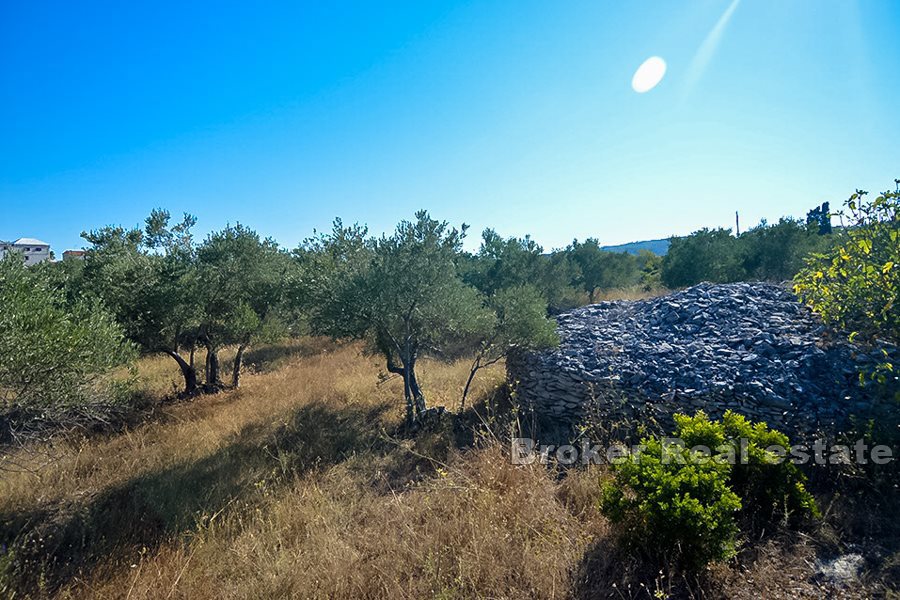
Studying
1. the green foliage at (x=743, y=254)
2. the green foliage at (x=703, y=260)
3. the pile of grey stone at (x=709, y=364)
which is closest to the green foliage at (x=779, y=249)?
the green foliage at (x=743, y=254)

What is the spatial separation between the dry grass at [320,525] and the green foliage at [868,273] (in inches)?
88.3

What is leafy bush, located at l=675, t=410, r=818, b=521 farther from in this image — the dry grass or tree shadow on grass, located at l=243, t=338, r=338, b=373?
tree shadow on grass, located at l=243, t=338, r=338, b=373

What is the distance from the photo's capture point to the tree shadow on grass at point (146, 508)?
3.89 m

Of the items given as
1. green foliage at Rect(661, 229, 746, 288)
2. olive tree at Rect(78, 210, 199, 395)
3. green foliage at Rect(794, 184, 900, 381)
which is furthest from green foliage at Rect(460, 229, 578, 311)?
green foliage at Rect(794, 184, 900, 381)

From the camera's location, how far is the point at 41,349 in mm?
4113

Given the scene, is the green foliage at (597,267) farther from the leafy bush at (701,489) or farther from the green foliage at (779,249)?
the leafy bush at (701,489)

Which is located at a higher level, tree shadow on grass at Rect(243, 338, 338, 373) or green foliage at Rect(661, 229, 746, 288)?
green foliage at Rect(661, 229, 746, 288)

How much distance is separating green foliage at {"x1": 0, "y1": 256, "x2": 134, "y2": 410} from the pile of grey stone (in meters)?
6.63

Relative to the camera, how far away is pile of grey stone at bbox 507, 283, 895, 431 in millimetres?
4820

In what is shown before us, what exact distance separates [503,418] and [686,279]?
53.5 ft

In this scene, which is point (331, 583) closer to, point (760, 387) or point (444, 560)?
point (444, 560)

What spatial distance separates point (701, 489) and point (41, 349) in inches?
272

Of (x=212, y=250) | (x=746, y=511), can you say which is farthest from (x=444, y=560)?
(x=212, y=250)

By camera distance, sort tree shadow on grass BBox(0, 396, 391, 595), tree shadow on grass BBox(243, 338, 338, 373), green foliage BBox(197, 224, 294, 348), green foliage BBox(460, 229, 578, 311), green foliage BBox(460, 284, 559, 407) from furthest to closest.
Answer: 1. green foliage BBox(460, 229, 578, 311)
2. tree shadow on grass BBox(243, 338, 338, 373)
3. green foliage BBox(197, 224, 294, 348)
4. green foliage BBox(460, 284, 559, 407)
5. tree shadow on grass BBox(0, 396, 391, 595)
